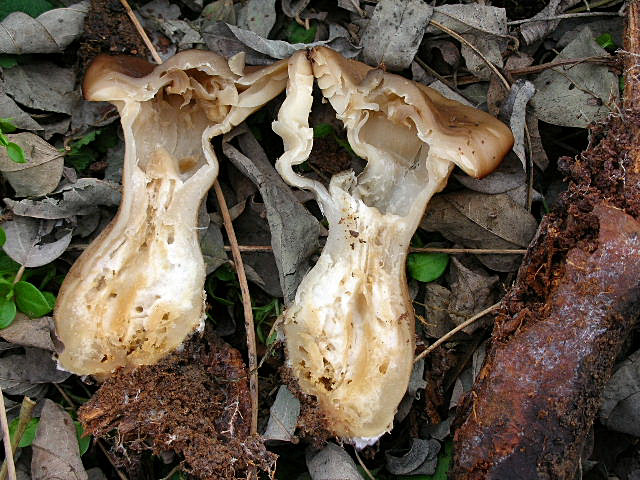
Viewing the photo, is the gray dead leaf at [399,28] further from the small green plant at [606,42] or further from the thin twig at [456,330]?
the thin twig at [456,330]

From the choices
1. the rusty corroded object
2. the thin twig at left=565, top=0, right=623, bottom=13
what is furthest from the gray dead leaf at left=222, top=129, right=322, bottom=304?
the thin twig at left=565, top=0, right=623, bottom=13

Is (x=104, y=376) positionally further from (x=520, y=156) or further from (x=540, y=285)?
(x=520, y=156)

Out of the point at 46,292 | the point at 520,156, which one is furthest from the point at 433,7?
the point at 46,292

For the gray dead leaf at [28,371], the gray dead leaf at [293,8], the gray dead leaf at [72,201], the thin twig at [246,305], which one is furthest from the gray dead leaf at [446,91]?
the gray dead leaf at [28,371]

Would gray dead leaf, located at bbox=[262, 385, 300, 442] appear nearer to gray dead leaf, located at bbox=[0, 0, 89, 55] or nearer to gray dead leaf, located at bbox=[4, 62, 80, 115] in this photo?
gray dead leaf, located at bbox=[4, 62, 80, 115]

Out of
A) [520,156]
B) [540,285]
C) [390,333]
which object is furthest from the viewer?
[520,156]

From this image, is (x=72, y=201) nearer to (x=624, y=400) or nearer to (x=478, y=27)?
(x=478, y=27)

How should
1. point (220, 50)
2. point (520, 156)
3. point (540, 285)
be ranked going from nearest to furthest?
point (540, 285), point (520, 156), point (220, 50)
